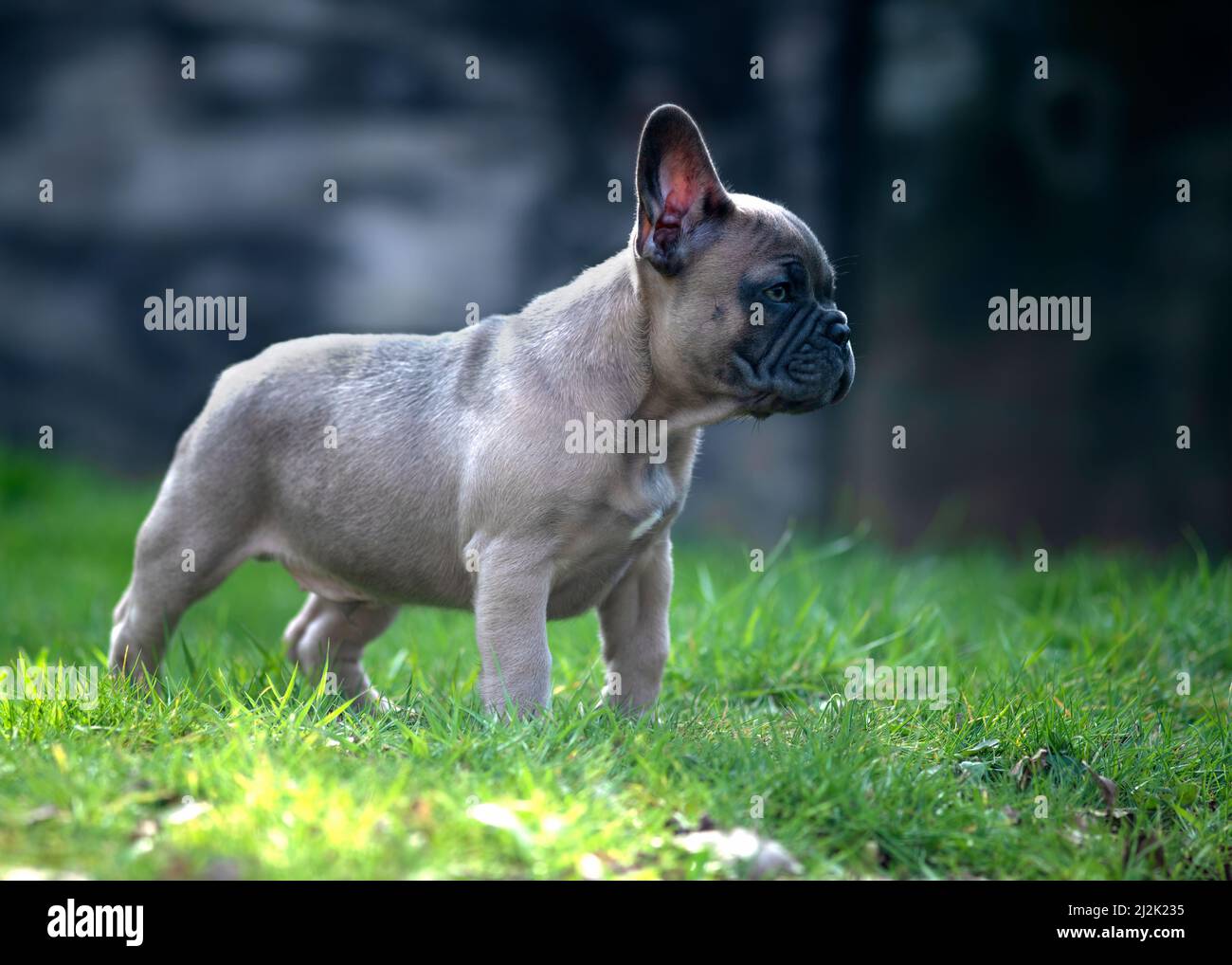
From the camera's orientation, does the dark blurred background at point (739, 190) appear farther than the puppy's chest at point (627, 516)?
Yes

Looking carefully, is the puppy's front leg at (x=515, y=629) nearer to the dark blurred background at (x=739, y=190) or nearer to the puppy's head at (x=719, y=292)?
Answer: the puppy's head at (x=719, y=292)

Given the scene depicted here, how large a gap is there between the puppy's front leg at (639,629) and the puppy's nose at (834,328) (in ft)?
3.25

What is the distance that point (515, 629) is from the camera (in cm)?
423

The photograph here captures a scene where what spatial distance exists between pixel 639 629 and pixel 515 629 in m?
0.70

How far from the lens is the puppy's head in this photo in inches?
170

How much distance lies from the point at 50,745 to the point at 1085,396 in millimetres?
8478

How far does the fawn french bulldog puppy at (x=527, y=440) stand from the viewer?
14.0 ft

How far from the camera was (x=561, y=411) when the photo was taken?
432cm

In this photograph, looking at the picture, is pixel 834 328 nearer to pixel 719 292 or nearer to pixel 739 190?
pixel 719 292

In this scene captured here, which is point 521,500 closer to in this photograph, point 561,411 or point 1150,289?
point 561,411

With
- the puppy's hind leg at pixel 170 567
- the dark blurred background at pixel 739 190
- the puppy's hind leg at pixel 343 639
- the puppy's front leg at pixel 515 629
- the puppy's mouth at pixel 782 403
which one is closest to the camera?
the puppy's front leg at pixel 515 629

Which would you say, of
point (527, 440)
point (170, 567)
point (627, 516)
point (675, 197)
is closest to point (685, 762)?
point (627, 516)

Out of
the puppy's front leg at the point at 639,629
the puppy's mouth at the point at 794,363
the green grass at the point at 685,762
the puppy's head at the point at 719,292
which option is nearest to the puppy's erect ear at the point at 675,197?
the puppy's head at the point at 719,292
